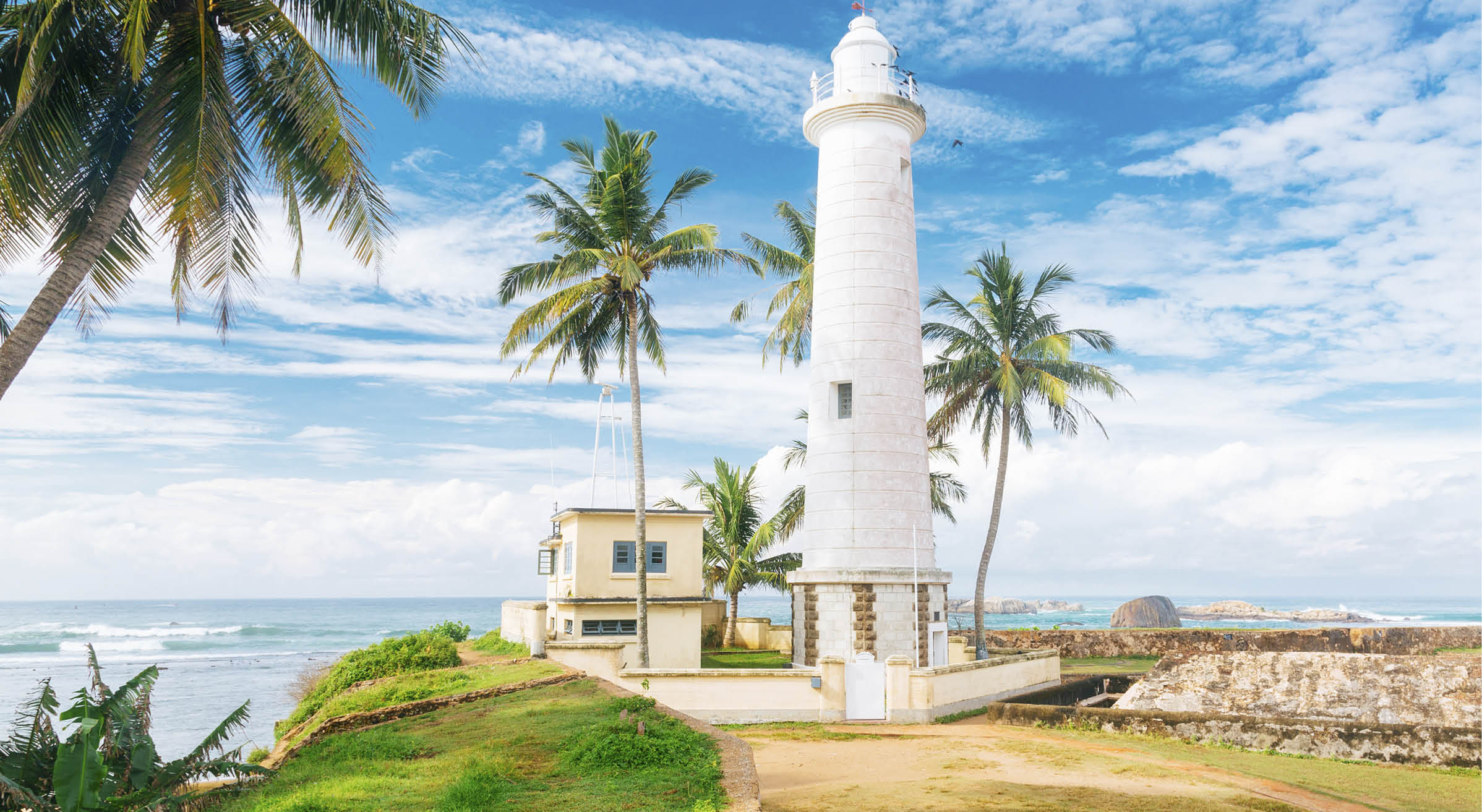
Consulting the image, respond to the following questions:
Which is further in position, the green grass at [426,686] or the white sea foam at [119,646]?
the white sea foam at [119,646]

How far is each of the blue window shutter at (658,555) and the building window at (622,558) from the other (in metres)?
0.53

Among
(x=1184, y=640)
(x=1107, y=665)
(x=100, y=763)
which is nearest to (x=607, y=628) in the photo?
(x=1107, y=665)

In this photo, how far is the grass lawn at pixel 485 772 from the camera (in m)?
8.17

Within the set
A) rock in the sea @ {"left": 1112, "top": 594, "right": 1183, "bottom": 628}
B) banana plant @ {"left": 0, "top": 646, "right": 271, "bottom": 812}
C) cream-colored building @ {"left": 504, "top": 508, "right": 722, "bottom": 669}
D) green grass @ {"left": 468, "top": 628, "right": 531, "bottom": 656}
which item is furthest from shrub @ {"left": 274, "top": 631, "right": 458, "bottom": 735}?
rock in the sea @ {"left": 1112, "top": 594, "right": 1183, "bottom": 628}

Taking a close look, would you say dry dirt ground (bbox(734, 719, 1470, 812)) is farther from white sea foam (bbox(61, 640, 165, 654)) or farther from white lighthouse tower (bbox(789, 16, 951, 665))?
white sea foam (bbox(61, 640, 165, 654))

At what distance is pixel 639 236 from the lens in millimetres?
22516

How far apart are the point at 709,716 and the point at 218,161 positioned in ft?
40.7

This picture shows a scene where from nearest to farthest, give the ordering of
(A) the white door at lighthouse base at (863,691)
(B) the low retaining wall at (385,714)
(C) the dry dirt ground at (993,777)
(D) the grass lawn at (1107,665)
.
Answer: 1. (C) the dry dirt ground at (993,777)
2. (B) the low retaining wall at (385,714)
3. (A) the white door at lighthouse base at (863,691)
4. (D) the grass lawn at (1107,665)

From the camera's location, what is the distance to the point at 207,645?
68.6 m

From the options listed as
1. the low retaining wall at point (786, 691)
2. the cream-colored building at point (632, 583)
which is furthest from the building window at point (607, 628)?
the low retaining wall at point (786, 691)

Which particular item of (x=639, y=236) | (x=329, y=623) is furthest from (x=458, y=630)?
(x=329, y=623)

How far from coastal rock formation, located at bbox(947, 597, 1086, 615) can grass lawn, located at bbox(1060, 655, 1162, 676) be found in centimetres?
10372

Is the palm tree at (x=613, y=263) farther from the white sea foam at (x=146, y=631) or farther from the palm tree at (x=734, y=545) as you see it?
the white sea foam at (x=146, y=631)

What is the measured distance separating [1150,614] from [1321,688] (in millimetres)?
43478
